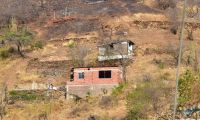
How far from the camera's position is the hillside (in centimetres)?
3362

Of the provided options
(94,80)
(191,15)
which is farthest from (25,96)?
(191,15)

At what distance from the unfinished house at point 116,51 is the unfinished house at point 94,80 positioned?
520 cm

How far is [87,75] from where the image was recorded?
4003cm

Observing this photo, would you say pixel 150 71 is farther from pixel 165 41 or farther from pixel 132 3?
pixel 132 3

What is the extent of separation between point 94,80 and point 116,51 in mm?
6782

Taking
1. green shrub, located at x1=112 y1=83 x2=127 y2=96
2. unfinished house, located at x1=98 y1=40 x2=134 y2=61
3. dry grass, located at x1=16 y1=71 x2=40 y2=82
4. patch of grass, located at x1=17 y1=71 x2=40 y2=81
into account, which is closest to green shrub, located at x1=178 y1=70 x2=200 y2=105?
green shrub, located at x1=112 y1=83 x2=127 y2=96

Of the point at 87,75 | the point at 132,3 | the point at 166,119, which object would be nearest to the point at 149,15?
the point at 132,3

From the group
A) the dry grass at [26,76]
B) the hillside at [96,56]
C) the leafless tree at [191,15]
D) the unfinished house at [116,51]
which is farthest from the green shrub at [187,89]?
the leafless tree at [191,15]

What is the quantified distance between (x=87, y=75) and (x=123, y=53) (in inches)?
265

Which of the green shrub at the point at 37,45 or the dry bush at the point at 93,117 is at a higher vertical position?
the green shrub at the point at 37,45

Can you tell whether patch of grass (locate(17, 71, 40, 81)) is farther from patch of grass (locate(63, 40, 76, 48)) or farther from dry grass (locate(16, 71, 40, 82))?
patch of grass (locate(63, 40, 76, 48))

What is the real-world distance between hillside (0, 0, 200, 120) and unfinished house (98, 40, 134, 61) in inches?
31.1

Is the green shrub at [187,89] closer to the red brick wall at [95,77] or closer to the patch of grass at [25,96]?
the red brick wall at [95,77]

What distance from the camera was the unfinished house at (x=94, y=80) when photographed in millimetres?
39281
